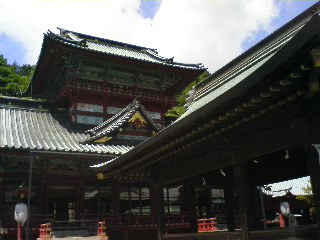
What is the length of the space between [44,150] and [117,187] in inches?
191

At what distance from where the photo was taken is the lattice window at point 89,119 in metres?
21.7

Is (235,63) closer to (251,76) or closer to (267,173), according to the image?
(267,173)

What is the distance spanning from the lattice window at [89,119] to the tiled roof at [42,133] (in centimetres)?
66

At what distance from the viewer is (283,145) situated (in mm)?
7027

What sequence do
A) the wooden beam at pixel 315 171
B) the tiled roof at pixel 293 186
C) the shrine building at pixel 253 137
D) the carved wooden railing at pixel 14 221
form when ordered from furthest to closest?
the tiled roof at pixel 293 186 < the carved wooden railing at pixel 14 221 < the wooden beam at pixel 315 171 < the shrine building at pixel 253 137

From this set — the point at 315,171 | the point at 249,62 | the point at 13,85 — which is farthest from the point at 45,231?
the point at 13,85

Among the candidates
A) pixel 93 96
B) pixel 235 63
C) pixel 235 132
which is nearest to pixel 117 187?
pixel 93 96

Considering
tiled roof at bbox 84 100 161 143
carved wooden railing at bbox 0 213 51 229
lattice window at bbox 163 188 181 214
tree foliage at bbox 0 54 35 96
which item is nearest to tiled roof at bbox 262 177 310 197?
lattice window at bbox 163 188 181 214

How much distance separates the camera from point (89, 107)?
2220 cm

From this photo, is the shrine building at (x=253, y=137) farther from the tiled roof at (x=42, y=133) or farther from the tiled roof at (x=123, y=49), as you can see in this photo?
the tiled roof at (x=123, y=49)

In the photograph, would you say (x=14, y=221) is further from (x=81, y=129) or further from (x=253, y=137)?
(x=253, y=137)

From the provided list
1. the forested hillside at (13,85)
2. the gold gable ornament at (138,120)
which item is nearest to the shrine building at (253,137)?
the gold gable ornament at (138,120)

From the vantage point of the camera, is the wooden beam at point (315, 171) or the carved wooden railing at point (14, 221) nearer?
the wooden beam at point (315, 171)

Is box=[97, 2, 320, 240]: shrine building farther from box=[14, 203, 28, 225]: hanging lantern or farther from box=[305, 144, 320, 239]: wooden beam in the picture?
box=[14, 203, 28, 225]: hanging lantern
